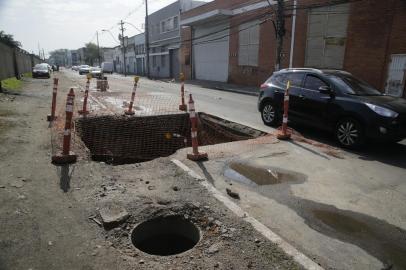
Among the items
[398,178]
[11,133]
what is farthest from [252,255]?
[11,133]

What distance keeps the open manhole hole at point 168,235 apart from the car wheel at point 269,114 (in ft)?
21.7

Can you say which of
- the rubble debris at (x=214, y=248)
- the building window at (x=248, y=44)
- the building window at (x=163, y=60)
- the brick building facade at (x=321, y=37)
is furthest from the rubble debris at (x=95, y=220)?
the building window at (x=163, y=60)

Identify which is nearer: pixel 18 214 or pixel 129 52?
pixel 18 214

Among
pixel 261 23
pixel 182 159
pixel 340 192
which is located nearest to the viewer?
pixel 340 192

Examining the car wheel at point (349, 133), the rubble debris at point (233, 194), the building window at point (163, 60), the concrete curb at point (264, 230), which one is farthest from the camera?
the building window at point (163, 60)

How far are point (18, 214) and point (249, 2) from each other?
27.0 meters

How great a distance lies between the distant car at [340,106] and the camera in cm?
717

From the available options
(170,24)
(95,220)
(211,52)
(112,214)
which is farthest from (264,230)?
(170,24)

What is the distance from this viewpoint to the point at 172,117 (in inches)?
451

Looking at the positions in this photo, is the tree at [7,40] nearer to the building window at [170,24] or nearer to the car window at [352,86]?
the building window at [170,24]

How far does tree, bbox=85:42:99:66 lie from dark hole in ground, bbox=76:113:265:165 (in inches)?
4036

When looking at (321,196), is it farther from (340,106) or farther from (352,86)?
(352,86)

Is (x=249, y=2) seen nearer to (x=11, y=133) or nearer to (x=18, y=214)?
(x=11, y=133)

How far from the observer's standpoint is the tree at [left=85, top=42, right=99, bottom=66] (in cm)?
10606
